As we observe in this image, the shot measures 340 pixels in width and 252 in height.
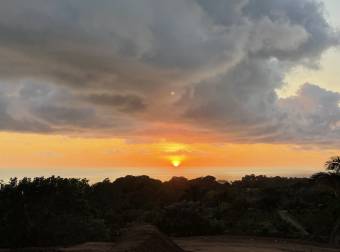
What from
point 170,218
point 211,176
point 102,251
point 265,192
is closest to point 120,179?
point 211,176

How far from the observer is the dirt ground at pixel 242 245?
2800 centimetres

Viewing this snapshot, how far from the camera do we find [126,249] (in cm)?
2323

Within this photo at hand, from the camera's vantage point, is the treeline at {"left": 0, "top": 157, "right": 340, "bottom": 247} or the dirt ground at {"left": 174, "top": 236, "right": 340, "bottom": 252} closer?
the dirt ground at {"left": 174, "top": 236, "right": 340, "bottom": 252}

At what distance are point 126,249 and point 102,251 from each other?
1.87 meters

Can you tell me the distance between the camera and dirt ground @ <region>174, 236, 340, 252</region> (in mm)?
28003

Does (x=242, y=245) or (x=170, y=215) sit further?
(x=170, y=215)

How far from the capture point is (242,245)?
29.7m

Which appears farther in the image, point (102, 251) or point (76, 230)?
point (76, 230)

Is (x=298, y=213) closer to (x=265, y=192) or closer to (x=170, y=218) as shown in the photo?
(x=265, y=192)

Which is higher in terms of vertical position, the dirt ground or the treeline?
the treeline

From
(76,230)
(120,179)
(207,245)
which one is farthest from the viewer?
(120,179)

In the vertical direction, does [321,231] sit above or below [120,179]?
below

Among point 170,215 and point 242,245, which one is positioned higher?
point 170,215

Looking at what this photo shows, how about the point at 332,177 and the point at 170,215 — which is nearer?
the point at 332,177
